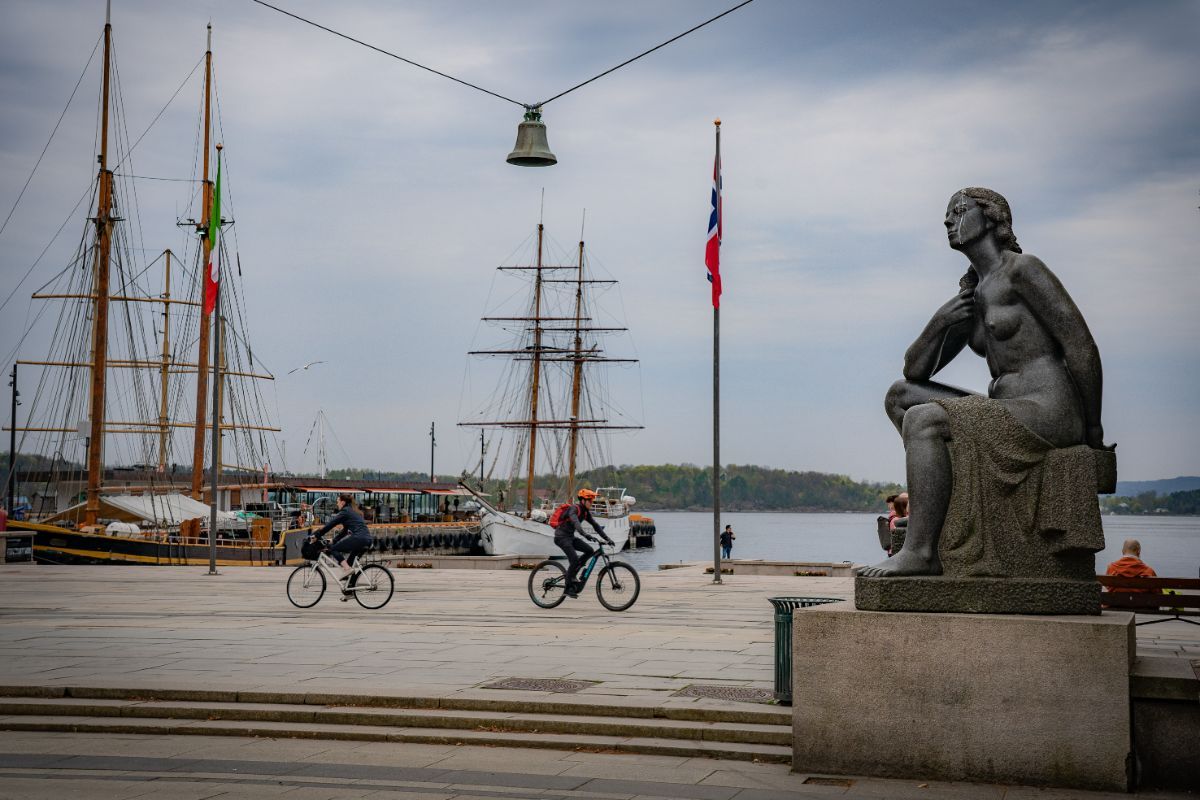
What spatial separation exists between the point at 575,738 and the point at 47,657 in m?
6.62

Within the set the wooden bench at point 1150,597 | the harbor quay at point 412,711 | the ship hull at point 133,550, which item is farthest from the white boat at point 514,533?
the wooden bench at point 1150,597

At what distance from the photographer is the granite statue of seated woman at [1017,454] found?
7836mm

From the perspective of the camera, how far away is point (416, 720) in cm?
976

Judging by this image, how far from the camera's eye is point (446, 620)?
17.4 metres

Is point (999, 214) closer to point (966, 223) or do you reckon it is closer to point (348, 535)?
point (966, 223)

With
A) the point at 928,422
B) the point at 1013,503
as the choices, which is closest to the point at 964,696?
the point at 1013,503

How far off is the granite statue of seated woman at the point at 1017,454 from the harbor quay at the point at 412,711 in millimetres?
1232

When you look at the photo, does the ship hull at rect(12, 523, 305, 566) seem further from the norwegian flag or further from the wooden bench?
the wooden bench

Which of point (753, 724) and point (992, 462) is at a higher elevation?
point (992, 462)

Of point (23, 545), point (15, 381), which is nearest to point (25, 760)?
point (23, 545)

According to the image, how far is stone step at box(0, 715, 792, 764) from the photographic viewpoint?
348 inches

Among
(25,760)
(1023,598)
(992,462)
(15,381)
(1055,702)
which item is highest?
(15,381)

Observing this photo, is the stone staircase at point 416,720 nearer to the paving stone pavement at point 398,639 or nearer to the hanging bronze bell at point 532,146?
the paving stone pavement at point 398,639

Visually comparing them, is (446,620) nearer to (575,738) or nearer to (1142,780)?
(575,738)
